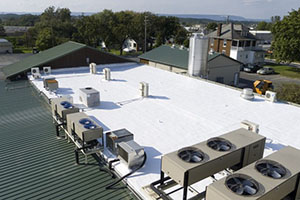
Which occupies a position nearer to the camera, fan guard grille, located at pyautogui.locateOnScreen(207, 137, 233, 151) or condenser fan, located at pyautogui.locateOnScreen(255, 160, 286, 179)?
condenser fan, located at pyautogui.locateOnScreen(255, 160, 286, 179)

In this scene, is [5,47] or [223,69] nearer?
[223,69]

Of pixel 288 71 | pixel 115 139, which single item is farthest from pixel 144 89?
pixel 288 71

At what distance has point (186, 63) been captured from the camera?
31.4m

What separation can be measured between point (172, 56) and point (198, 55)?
943 cm

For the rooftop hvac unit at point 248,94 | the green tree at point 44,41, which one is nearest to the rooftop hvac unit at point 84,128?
the rooftop hvac unit at point 248,94

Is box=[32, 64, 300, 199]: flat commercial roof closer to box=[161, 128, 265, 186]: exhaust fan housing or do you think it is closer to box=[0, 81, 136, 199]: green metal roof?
box=[0, 81, 136, 199]: green metal roof

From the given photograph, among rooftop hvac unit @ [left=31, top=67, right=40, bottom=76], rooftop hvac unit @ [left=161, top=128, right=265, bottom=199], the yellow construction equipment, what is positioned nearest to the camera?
rooftop hvac unit @ [left=161, top=128, right=265, bottom=199]

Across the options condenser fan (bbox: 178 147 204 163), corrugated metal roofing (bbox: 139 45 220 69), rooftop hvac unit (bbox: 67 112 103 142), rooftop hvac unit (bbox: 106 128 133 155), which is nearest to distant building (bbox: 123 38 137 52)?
corrugated metal roofing (bbox: 139 45 220 69)

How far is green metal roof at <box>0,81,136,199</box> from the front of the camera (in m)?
8.77

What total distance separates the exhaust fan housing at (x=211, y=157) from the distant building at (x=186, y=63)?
23.1 m

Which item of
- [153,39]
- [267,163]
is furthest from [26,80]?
[153,39]

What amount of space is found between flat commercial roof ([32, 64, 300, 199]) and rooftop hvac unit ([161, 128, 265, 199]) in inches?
74.6

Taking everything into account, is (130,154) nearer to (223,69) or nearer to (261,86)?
(261,86)

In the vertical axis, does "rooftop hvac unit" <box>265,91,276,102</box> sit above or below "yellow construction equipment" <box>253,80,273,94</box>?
above
